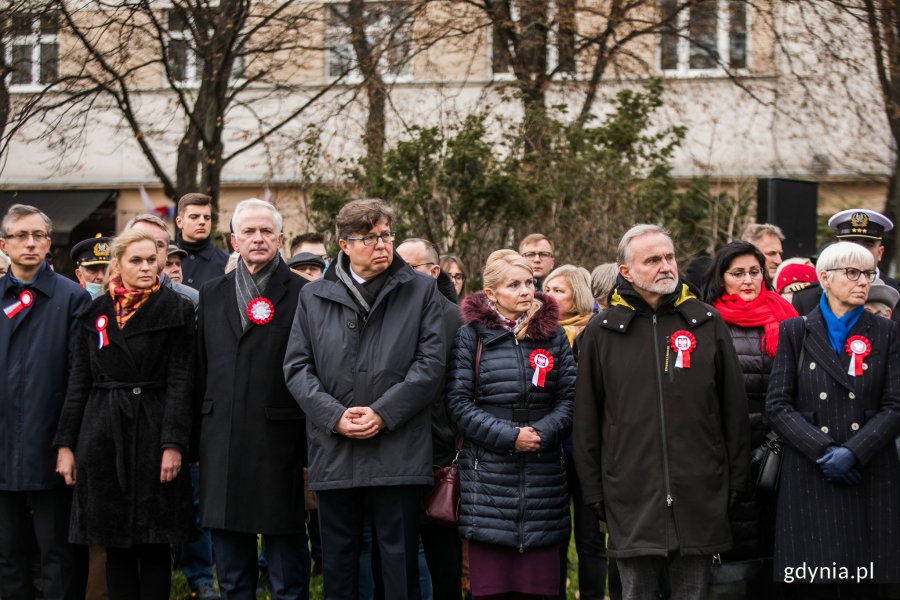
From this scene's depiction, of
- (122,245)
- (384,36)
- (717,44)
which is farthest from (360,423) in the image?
(717,44)

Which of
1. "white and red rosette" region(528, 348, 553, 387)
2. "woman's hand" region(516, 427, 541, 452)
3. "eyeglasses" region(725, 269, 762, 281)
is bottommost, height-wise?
"woman's hand" region(516, 427, 541, 452)

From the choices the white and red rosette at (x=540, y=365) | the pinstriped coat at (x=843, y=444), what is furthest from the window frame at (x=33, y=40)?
the pinstriped coat at (x=843, y=444)

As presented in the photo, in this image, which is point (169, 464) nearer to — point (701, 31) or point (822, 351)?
point (822, 351)

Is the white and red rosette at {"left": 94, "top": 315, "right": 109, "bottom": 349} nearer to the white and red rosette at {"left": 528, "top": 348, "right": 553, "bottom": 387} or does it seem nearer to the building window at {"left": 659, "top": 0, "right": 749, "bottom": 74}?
the white and red rosette at {"left": 528, "top": 348, "right": 553, "bottom": 387}

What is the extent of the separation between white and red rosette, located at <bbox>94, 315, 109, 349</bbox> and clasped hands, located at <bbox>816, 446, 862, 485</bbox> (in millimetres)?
3643

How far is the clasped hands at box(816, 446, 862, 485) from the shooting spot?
5.28m

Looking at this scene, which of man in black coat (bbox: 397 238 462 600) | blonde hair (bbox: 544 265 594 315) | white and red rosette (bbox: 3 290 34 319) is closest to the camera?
man in black coat (bbox: 397 238 462 600)

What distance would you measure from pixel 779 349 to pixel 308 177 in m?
7.93

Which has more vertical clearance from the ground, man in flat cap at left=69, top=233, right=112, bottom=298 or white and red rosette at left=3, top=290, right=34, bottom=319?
man in flat cap at left=69, top=233, right=112, bottom=298

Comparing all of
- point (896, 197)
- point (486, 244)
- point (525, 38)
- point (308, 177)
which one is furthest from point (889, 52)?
point (308, 177)

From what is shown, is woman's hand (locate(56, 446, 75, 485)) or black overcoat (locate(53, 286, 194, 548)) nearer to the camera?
black overcoat (locate(53, 286, 194, 548))

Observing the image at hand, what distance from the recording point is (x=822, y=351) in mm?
5488

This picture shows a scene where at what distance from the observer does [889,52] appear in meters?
13.3

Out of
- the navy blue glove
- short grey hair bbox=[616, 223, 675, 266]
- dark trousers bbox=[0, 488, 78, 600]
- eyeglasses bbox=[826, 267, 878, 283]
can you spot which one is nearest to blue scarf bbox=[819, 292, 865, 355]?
eyeglasses bbox=[826, 267, 878, 283]
